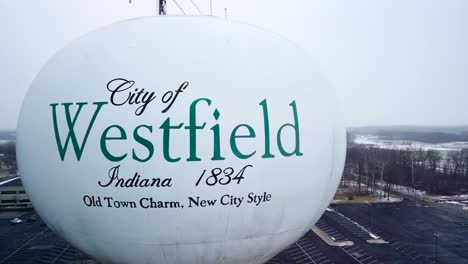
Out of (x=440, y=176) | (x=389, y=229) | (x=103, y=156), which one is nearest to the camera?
(x=103, y=156)

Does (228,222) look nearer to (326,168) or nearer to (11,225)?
(326,168)

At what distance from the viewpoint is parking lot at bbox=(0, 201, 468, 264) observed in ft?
75.2

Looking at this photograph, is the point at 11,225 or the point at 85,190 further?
the point at 11,225

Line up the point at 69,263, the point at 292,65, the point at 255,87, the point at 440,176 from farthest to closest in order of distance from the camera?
the point at 440,176 → the point at 69,263 → the point at 292,65 → the point at 255,87

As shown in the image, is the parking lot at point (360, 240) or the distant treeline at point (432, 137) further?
the distant treeline at point (432, 137)

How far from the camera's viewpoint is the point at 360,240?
25953 millimetres

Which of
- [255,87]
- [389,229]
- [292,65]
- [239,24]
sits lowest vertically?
[389,229]

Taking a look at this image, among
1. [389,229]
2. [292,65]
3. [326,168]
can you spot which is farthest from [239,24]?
[389,229]

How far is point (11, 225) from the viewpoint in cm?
3231

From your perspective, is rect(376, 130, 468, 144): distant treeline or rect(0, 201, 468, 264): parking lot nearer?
rect(0, 201, 468, 264): parking lot

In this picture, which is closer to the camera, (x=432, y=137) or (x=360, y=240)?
(x=360, y=240)

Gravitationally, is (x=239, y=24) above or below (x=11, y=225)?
above

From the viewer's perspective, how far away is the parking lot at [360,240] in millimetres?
22906

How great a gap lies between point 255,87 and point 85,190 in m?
3.67
